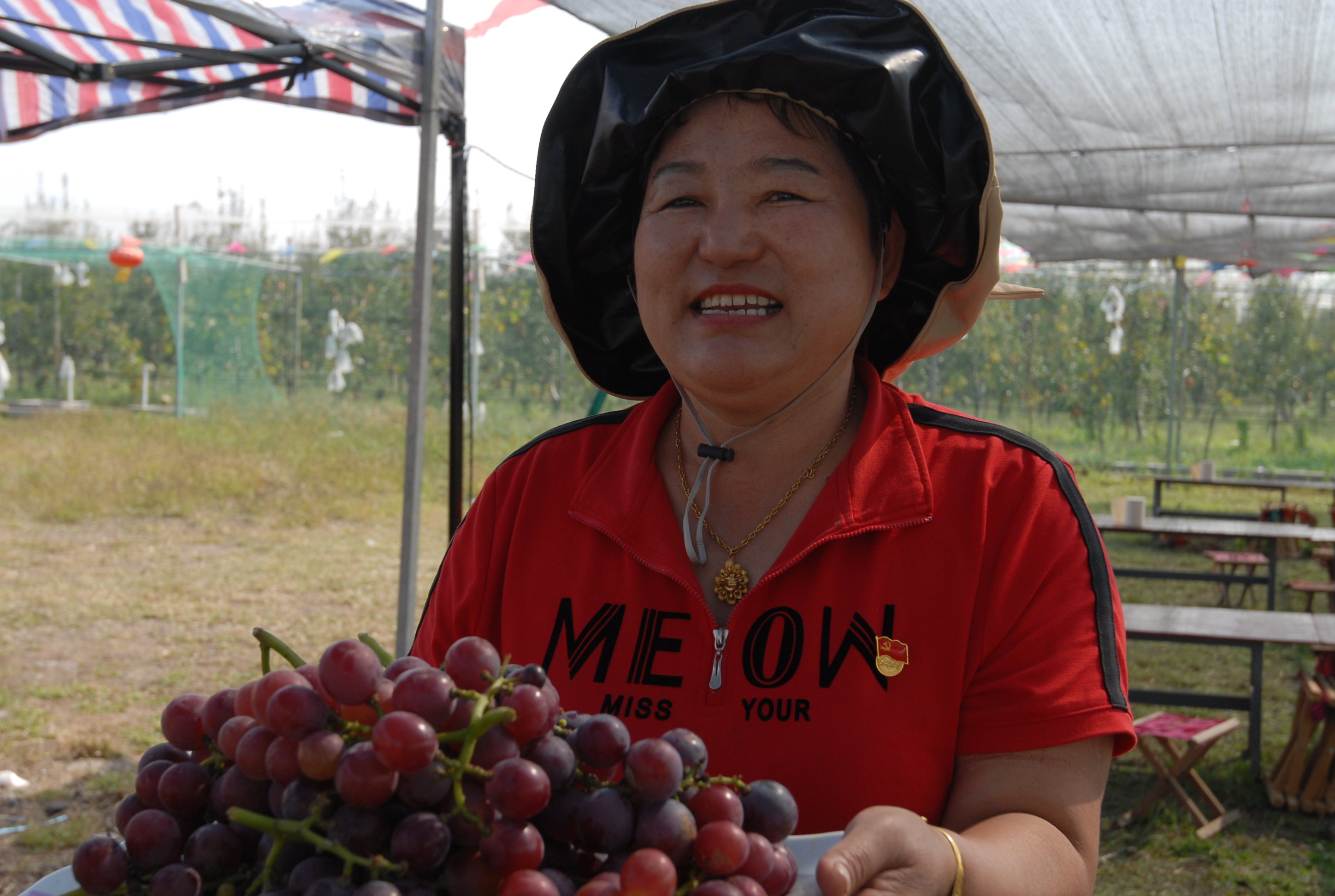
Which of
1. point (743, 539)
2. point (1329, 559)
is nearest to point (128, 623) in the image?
point (743, 539)

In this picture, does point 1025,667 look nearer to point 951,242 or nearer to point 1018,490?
point 1018,490

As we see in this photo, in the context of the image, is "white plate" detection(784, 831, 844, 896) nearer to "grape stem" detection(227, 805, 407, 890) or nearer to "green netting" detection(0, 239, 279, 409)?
"grape stem" detection(227, 805, 407, 890)

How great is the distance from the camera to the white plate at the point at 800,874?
81 centimetres

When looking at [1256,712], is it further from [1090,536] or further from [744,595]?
[744,595]

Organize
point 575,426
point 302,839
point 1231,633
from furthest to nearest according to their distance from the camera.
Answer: point 1231,633 < point 575,426 < point 302,839

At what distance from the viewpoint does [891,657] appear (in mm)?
1280

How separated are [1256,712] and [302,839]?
193 inches

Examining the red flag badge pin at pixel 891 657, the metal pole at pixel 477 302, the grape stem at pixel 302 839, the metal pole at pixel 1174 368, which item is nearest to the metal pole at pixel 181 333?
the metal pole at pixel 477 302

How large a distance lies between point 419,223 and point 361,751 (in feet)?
9.85

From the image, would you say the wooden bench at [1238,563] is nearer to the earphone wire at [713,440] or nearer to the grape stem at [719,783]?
the earphone wire at [713,440]

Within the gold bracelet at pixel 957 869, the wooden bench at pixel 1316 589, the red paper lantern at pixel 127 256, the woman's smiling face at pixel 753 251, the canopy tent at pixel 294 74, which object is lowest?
the wooden bench at pixel 1316 589

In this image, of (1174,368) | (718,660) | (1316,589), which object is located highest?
(1174,368)

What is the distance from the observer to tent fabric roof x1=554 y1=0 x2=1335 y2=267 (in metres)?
3.53

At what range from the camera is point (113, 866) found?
779mm
